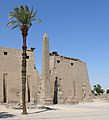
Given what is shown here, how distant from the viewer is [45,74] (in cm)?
4594

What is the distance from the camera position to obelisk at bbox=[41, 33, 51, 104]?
45.2 metres

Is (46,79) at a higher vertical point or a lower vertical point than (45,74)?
lower

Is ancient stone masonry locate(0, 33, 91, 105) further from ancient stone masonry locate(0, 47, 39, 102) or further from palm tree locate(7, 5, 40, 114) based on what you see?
palm tree locate(7, 5, 40, 114)

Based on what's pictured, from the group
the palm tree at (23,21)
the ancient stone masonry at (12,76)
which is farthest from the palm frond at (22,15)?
the ancient stone masonry at (12,76)

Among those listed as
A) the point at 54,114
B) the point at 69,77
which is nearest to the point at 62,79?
the point at 69,77

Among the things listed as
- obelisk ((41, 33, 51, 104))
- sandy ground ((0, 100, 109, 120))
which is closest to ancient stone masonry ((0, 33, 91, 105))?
obelisk ((41, 33, 51, 104))

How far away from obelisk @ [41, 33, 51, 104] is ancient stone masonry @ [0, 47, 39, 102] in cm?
136

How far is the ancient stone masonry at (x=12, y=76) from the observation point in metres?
41.5

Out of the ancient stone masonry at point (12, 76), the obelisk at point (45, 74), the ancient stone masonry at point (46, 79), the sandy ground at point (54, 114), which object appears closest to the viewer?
the sandy ground at point (54, 114)

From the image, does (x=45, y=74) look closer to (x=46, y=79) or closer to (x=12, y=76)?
(x=46, y=79)

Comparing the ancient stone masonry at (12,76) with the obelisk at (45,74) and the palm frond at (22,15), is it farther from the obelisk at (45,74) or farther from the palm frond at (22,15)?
the palm frond at (22,15)

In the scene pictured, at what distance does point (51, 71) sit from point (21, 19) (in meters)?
20.4

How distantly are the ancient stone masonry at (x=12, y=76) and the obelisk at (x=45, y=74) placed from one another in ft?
4.46

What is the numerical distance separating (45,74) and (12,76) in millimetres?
5615
